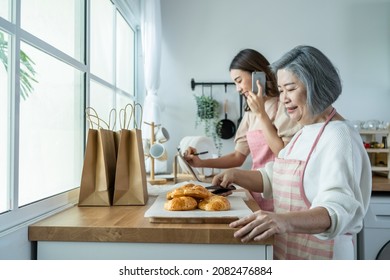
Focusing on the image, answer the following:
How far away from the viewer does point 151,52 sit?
2.28 meters

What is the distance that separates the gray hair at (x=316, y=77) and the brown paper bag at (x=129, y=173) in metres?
0.56

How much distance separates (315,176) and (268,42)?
1801 millimetres

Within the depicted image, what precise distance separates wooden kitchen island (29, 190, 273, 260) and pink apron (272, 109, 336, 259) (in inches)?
9.4

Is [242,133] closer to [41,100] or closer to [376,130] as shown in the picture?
[376,130]

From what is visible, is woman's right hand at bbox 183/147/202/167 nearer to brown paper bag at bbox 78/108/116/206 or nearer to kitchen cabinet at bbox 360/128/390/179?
brown paper bag at bbox 78/108/116/206

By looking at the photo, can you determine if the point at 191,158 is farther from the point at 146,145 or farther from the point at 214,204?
the point at 214,204

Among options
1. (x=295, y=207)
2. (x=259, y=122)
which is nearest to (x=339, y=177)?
(x=295, y=207)

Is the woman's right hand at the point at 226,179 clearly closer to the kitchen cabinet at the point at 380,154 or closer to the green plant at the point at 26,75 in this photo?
the green plant at the point at 26,75

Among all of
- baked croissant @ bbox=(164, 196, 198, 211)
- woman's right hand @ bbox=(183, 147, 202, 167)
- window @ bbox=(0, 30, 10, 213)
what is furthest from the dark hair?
window @ bbox=(0, 30, 10, 213)

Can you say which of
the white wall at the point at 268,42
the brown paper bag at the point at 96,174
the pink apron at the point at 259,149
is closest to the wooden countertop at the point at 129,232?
the brown paper bag at the point at 96,174

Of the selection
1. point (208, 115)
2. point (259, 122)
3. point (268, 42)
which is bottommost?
point (259, 122)

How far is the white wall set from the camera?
8.19 feet

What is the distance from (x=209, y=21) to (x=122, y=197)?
1.79 meters

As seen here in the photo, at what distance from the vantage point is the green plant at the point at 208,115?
8.27 ft
